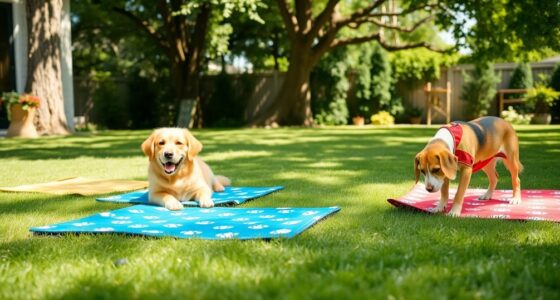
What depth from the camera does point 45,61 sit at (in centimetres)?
1542

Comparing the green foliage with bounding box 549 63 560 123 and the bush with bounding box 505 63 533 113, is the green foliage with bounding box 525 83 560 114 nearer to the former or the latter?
the green foliage with bounding box 549 63 560 123

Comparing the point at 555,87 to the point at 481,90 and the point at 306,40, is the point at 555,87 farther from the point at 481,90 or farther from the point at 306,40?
the point at 306,40

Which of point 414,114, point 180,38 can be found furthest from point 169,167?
point 414,114

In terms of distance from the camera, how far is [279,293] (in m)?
2.41

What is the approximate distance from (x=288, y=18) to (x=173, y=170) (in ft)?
47.1

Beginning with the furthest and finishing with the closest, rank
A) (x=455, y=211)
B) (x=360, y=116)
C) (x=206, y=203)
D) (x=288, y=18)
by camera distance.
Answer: (x=360, y=116) → (x=288, y=18) → (x=206, y=203) → (x=455, y=211)

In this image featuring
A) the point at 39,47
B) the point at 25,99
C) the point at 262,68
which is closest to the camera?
the point at 25,99

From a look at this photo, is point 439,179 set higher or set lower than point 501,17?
lower

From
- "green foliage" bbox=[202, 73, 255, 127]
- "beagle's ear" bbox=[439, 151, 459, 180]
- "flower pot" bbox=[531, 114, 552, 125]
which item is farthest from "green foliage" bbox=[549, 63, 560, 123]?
"beagle's ear" bbox=[439, 151, 459, 180]

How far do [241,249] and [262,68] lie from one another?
27255mm

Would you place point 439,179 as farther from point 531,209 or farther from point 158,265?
point 158,265

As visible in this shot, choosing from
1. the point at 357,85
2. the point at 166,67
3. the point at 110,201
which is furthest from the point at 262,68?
the point at 110,201

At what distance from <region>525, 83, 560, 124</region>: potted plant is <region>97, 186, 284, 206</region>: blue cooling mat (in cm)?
1641

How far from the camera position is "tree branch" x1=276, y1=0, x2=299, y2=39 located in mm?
18406
